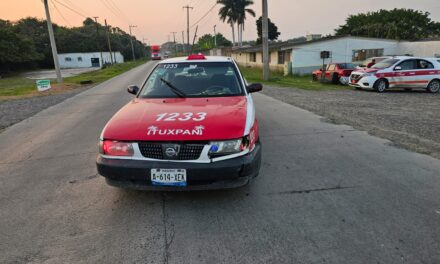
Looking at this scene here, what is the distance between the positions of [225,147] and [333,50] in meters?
27.7

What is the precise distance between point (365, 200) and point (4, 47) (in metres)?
50.3

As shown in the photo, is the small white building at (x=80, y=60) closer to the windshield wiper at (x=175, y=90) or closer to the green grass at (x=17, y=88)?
the green grass at (x=17, y=88)

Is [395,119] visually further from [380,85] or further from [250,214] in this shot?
[380,85]

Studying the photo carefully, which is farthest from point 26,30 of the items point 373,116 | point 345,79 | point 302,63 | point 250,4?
point 373,116

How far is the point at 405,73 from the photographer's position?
A: 14266 mm

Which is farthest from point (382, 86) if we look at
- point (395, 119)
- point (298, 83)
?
point (395, 119)

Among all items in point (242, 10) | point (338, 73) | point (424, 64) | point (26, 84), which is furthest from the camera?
point (242, 10)

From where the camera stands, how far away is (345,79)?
18672mm

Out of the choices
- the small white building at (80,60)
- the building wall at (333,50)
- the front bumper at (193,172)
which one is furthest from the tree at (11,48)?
the front bumper at (193,172)

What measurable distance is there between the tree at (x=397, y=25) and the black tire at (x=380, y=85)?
97.5 ft

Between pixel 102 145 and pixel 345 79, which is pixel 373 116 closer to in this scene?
pixel 102 145

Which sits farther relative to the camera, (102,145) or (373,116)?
(373,116)

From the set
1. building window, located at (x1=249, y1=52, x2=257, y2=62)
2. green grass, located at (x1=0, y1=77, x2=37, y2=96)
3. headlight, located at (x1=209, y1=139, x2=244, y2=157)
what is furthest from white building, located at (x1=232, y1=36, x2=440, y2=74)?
headlight, located at (x1=209, y1=139, x2=244, y2=157)

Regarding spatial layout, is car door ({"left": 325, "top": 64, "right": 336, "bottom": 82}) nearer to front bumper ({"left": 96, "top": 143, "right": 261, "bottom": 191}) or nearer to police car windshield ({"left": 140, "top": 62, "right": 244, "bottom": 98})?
police car windshield ({"left": 140, "top": 62, "right": 244, "bottom": 98})
